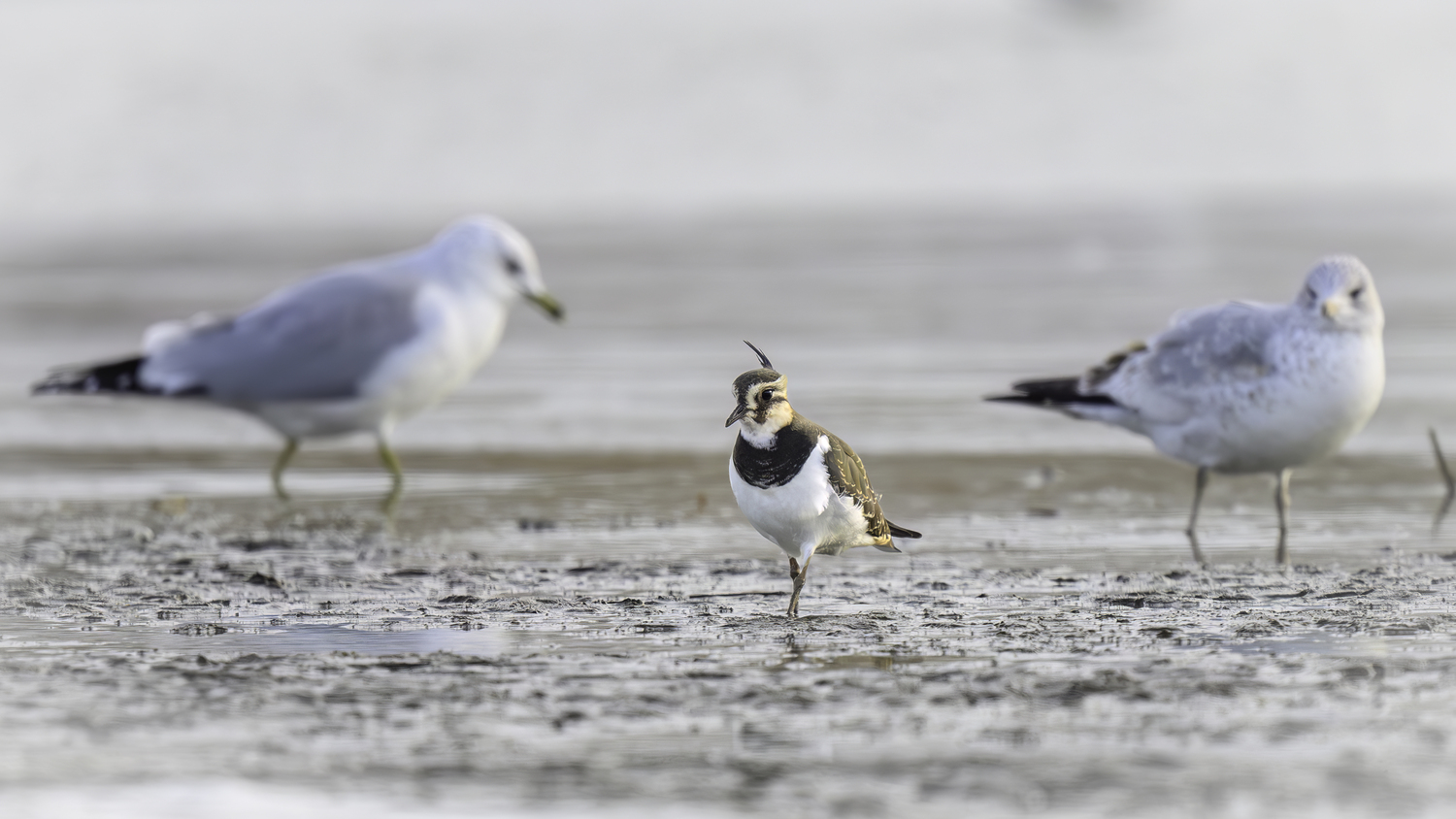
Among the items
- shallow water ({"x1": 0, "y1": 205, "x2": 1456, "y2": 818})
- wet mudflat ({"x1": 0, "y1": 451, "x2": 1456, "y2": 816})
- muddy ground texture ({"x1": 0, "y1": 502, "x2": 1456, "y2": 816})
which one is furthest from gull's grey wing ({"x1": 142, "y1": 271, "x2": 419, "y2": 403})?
muddy ground texture ({"x1": 0, "y1": 502, "x2": 1456, "y2": 816})

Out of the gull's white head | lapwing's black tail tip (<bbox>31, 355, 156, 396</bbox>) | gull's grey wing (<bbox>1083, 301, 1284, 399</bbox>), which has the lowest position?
lapwing's black tail tip (<bbox>31, 355, 156, 396</bbox>)

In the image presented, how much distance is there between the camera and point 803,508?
5562mm

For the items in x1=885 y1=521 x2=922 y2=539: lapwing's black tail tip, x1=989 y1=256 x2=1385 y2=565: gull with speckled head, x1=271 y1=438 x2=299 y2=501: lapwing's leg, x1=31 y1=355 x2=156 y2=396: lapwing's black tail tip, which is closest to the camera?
x1=885 y1=521 x2=922 y2=539: lapwing's black tail tip

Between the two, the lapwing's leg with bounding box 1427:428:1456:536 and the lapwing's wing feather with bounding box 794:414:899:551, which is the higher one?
the lapwing's leg with bounding box 1427:428:1456:536

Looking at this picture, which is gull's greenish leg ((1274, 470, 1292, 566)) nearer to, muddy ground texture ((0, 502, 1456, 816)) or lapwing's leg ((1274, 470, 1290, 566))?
lapwing's leg ((1274, 470, 1290, 566))

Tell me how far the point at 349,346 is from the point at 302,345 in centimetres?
25

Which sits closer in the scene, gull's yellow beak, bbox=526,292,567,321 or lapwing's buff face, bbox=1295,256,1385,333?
lapwing's buff face, bbox=1295,256,1385,333

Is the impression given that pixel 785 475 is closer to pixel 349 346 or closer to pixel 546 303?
pixel 349 346

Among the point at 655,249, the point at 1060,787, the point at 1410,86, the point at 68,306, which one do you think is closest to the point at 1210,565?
the point at 1060,787

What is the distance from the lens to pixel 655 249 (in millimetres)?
20203

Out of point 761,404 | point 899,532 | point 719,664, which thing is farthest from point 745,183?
point 719,664

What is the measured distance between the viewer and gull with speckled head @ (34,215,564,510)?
884cm

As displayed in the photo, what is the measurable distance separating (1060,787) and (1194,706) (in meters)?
0.68

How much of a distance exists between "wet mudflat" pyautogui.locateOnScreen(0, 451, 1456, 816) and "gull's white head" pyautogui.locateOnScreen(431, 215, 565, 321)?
1871 mm
